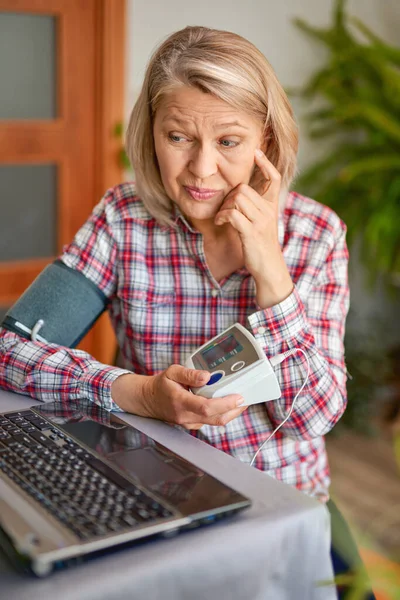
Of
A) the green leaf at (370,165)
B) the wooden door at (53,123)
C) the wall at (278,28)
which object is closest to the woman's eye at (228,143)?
the wall at (278,28)

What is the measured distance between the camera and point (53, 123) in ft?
9.65

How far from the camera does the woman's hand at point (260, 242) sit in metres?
1.23

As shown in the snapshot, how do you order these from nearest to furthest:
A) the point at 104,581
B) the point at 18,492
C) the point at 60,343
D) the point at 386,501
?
the point at 104,581 < the point at 18,492 < the point at 60,343 < the point at 386,501

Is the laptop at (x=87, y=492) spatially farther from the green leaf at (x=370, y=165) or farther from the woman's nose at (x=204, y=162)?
the green leaf at (x=370, y=165)

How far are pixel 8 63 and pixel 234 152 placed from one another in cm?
184

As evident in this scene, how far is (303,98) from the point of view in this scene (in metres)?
3.40

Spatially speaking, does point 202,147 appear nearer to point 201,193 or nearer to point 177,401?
point 201,193

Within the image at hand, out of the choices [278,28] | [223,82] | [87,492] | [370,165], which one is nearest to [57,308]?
[223,82]

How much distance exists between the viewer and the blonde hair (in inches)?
47.4

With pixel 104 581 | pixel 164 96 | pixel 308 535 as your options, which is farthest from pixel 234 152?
pixel 104 581

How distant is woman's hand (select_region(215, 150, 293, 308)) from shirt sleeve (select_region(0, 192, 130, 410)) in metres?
0.27

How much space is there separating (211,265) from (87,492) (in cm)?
64

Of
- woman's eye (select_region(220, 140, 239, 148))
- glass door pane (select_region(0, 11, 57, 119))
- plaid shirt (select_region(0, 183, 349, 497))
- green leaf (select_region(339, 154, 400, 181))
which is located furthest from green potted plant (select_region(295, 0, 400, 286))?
woman's eye (select_region(220, 140, 239, 148))

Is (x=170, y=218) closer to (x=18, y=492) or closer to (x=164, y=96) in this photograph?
(x=164, y=96)
